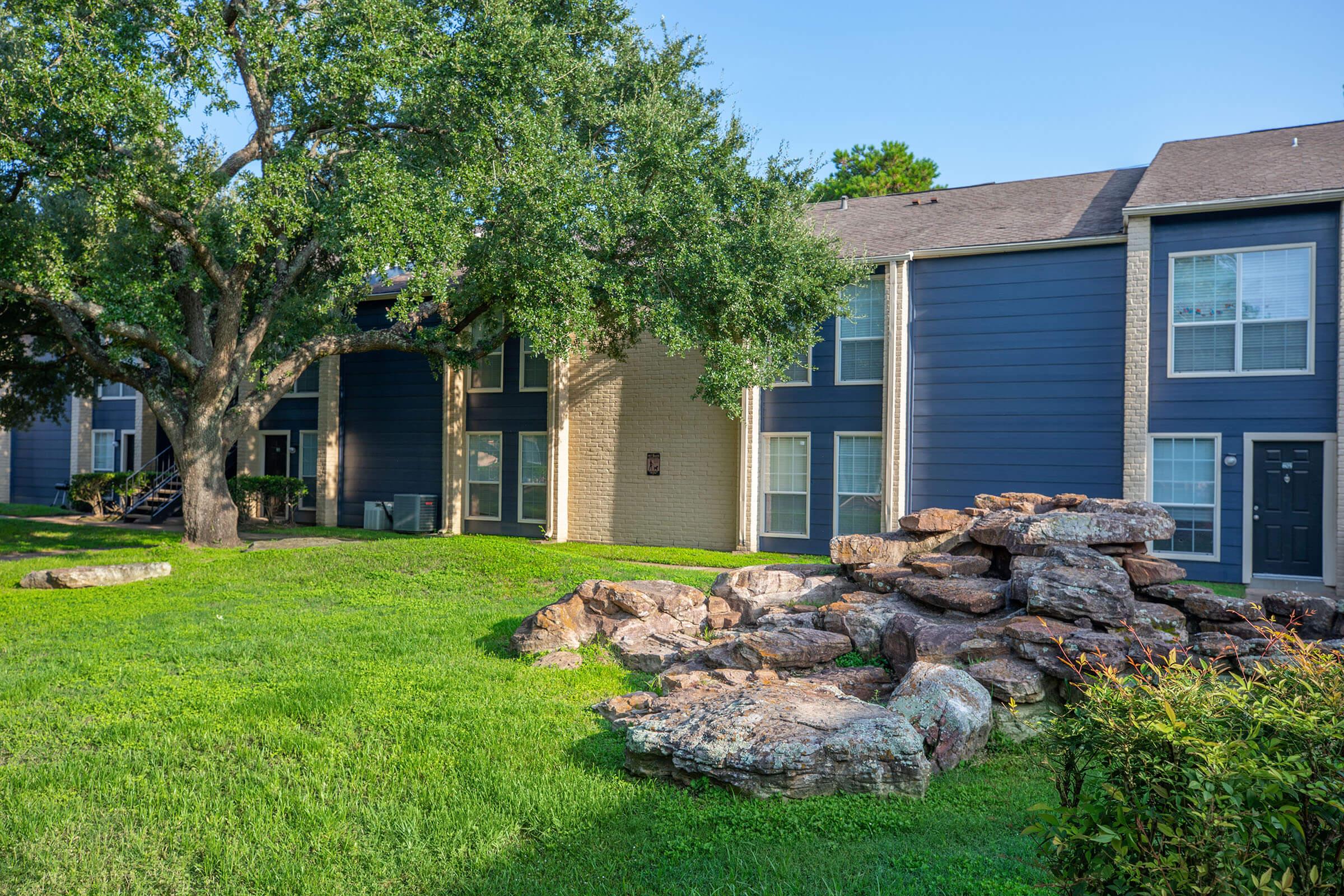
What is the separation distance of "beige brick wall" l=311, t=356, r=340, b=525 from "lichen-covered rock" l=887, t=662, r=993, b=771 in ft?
69.0

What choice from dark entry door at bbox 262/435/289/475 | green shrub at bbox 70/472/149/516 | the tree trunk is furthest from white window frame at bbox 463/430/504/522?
green shrub at bbox 70/472/149/516

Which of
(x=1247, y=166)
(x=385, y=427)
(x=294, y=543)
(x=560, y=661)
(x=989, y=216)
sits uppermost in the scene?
(x=1247, y=166)

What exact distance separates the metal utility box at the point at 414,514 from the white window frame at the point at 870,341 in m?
10.3

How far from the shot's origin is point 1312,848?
263 centimetres

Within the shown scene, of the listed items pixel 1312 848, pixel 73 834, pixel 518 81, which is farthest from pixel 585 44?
pixel 1312 848

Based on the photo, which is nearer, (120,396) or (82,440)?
(120,396)

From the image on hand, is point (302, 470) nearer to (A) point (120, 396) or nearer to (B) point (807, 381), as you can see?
(A) point (120, 396)

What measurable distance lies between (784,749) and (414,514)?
18.9m

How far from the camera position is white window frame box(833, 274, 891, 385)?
58.4 feet

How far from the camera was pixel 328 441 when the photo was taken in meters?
24.2

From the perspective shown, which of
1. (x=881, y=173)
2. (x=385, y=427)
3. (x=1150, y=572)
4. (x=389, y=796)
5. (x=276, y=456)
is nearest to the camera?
(x=389, y=796)

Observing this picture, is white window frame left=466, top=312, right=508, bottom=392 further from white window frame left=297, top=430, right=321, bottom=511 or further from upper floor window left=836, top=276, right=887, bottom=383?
upper floor window left=836, top=276, right=887, bottom=383

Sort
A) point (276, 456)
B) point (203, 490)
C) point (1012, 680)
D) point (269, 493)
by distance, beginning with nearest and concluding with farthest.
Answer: point (1012, 680) → point (203, 490) → point (269, 493) → point (276, 456)

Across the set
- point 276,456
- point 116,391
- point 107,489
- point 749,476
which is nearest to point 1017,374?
point 749,476
